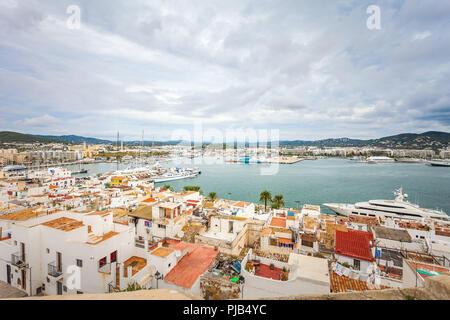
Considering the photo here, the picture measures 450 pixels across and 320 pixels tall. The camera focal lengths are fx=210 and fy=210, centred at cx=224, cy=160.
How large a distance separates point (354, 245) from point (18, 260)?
734cm

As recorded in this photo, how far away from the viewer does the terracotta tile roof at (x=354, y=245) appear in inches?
183

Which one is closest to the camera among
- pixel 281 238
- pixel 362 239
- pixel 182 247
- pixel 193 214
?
Result: pixel 182 247

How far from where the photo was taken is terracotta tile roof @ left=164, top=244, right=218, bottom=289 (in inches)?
145

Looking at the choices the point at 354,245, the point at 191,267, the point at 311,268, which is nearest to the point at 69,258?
the point at 191,267

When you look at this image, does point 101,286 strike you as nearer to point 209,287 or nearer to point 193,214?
point 209,287

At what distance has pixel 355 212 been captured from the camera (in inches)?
537

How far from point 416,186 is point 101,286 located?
30.0m

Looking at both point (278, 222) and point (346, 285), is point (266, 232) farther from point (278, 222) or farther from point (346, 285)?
point (346, 285)

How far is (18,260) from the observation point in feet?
14.4

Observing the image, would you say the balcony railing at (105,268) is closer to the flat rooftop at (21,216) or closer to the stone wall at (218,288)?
the stone wall at (218,288)

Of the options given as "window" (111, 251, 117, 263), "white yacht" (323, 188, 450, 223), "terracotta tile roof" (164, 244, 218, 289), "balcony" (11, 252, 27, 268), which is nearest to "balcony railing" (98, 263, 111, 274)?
"window" (111, 251, 117, 263)

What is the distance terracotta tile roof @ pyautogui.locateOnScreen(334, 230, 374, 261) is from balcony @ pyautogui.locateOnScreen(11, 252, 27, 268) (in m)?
6.70
